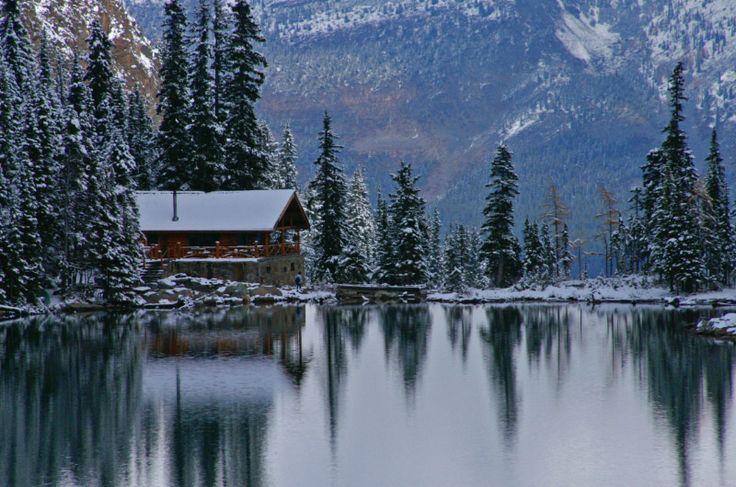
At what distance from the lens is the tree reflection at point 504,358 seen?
29.3 metres

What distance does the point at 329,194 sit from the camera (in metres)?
74.3

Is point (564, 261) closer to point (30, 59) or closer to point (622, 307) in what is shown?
point (622, 307)

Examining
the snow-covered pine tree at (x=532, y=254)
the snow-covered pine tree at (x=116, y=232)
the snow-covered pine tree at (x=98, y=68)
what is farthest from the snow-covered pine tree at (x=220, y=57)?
the snow-covered pine tree at (x=532, y=254)

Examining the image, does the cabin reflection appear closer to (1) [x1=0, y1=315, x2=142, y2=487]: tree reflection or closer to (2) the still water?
(2) the still water

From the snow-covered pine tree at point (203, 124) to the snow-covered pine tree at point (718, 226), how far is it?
127 feet

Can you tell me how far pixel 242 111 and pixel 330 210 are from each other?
11.8m

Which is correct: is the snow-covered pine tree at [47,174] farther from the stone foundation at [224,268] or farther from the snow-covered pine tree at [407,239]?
the snow-covered pine tree at [407,239]

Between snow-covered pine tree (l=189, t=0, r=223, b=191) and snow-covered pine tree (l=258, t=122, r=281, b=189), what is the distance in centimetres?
383

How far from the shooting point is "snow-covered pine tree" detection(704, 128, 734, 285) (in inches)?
2918

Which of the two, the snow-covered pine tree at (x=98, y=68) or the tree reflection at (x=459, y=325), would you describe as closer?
the tree reflection at (x=459, y=325)

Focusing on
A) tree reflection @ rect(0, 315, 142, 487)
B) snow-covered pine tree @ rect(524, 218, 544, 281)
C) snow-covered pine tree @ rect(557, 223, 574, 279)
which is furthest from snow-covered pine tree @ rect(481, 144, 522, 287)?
tree reflection @ rect(0, 315, 142, 487)

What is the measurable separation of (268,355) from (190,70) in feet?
141

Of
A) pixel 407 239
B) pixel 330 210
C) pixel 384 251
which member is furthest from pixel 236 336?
pixel 384 251

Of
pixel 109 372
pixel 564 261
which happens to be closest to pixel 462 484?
pixel 109 372
